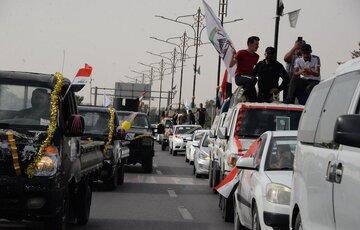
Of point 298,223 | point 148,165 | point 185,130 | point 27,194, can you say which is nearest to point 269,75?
point 148,165

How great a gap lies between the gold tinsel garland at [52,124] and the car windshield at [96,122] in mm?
8377

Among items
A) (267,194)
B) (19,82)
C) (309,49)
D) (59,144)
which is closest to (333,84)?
(267,194)

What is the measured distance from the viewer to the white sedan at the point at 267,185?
909cm

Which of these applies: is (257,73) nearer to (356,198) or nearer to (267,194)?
(267,194)

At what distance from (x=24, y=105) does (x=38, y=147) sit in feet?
2.82

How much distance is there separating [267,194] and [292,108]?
271 inches

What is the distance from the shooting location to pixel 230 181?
1323cm

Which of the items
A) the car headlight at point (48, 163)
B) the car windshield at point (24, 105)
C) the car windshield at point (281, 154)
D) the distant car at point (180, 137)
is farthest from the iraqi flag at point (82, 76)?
the distant car at point (180, 137)

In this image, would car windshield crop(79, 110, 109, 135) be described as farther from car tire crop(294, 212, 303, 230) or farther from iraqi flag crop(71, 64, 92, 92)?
car tire crop(294, 212, 303, 230)

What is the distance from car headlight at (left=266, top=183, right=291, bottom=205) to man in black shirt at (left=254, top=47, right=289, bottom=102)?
8.65 metres

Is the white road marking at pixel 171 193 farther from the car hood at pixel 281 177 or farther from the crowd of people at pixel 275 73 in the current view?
the car hood at pixel 281 177

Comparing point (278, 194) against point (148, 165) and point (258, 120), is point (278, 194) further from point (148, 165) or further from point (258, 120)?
point (148, 165)

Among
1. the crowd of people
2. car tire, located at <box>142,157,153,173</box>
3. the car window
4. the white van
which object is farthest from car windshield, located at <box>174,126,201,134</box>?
the car window

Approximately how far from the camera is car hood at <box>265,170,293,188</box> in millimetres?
9469
